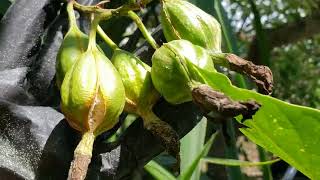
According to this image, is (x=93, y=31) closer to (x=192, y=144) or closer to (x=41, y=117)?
(x=41, y=117)

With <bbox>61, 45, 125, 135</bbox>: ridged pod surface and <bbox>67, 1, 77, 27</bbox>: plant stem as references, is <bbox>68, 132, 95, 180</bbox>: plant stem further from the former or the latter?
<bbox>67, 1, 77, 27</bbox>: plant stem

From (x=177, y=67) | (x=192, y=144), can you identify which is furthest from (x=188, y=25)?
(x=192, y=144)

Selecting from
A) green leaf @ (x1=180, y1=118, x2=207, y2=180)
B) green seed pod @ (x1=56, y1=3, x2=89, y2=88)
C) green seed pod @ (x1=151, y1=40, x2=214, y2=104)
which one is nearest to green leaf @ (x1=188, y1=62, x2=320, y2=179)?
green seed pod @ (x1=151, y1=40, x2=214, y2=104)

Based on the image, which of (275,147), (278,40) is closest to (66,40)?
(275,147)

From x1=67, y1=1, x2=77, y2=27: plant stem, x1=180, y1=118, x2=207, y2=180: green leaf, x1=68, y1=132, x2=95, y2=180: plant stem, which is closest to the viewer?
x1=68, y1=132, x2=95, y2=180: plant stem

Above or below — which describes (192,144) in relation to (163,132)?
below

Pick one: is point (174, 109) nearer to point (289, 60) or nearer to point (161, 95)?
point (161, 95)

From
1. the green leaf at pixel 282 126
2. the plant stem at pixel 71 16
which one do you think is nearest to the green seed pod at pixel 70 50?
the plant stem at pixel 71 16
